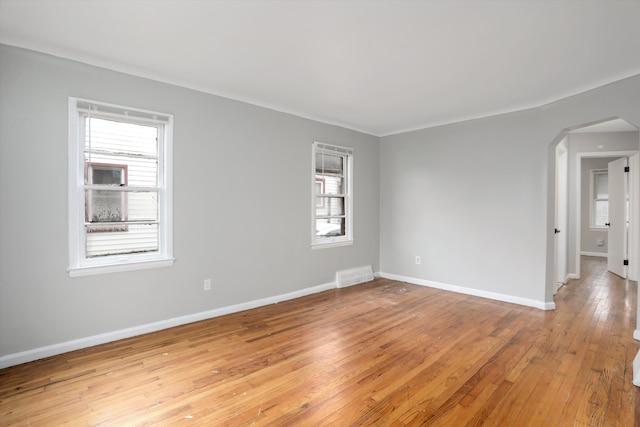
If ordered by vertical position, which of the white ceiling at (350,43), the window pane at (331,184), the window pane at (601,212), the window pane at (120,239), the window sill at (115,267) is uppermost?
the white ceiling at (350,43)

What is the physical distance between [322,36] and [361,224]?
11.6ft

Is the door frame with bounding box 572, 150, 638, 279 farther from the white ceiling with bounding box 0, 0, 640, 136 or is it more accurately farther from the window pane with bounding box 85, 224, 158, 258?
the window pane with bounding box 85, 224, 158, 258

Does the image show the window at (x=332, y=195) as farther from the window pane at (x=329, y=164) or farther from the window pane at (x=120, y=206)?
the window pane at (x=120, y=206)

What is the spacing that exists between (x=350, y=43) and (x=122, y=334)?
3413mm

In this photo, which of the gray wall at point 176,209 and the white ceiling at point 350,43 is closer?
the white ceiling at point 350,43

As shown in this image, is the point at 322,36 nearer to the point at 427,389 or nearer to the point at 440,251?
the point at 427,389

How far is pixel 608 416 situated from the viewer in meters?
2.00

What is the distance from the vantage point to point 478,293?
4656 millimetres

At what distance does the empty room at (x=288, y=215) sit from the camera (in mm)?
2189

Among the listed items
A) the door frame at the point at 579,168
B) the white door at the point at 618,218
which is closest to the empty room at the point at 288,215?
the door frame at the point at 579,168

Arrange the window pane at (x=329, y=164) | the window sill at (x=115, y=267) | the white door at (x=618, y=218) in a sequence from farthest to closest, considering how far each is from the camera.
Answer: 1. the white door at (x=618, y=218)
2. the window pane at (x=329, y=164)
3. the window sill at (x=115, y=267)

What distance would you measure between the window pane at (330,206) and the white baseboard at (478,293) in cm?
155

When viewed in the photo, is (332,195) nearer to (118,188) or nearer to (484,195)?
(484,195)

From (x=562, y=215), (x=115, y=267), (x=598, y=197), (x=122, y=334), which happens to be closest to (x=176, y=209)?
(x=115, y=267)
